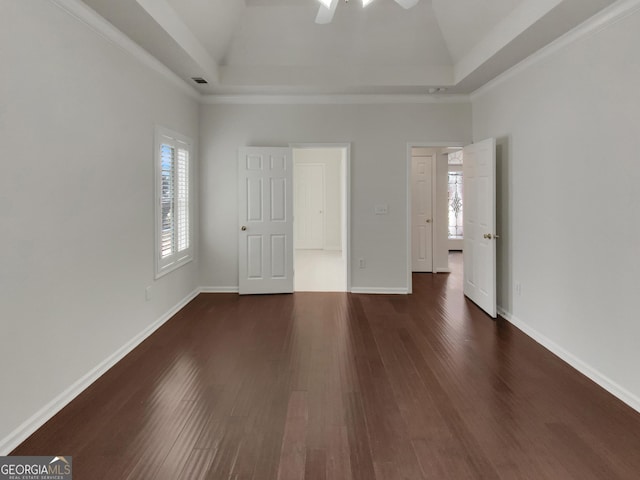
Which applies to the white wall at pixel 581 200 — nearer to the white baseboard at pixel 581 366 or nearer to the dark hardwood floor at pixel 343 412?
the white baseboard at pixel 581 366

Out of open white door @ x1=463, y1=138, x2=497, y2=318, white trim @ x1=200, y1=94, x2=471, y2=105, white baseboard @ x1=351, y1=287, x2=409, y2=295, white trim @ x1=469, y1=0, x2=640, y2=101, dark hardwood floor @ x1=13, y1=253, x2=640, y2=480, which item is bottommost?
dark hardwood floor @ x1=13, y1=253, x2=640, y2=480

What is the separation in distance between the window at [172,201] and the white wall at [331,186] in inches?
191

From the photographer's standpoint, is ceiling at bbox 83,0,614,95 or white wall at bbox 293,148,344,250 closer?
ceiling at bbox 83,0,614,95

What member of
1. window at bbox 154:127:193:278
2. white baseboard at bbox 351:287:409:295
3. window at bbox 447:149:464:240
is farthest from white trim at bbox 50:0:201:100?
window at bbox 447:149:464:240

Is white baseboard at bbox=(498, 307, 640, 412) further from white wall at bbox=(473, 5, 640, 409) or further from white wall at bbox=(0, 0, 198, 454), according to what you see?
white wall at bbox=(0, 0, 198, 454)

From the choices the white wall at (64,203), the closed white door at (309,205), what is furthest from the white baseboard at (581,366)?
the closed white door at (309,205)

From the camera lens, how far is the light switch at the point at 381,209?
17.4 ft

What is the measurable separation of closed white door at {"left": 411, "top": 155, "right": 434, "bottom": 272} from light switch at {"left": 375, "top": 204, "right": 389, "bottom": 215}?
180 cm

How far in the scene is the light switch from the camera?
530 centimetres

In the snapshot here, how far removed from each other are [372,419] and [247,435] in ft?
2.43

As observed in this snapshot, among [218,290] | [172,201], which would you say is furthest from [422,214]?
[172,201]

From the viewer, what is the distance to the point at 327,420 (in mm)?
2291

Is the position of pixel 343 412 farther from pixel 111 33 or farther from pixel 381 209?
pixel 381 209

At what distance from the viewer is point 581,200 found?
2982 millimetres
